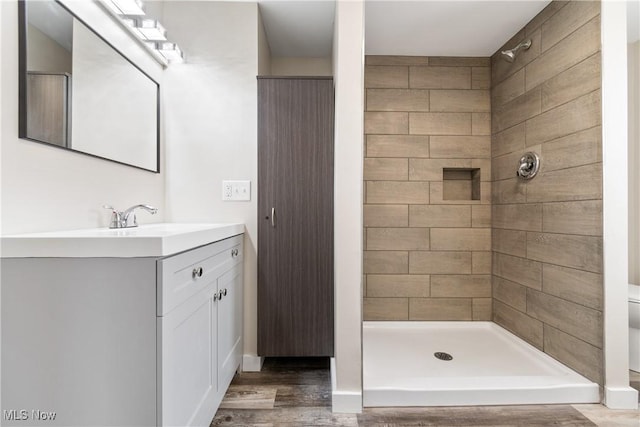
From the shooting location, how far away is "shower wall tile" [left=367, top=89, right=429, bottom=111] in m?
2.70

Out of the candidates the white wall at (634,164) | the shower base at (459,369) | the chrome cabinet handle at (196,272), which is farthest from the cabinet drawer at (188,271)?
the white wall at (634,164)

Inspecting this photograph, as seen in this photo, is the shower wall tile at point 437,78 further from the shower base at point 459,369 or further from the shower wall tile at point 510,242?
the shower base at point 459,369

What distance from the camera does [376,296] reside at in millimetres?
2725

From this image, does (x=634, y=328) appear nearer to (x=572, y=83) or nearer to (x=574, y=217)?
(x=574, y=217)

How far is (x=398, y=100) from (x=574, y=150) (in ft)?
4.33

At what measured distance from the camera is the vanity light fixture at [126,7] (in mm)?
1549

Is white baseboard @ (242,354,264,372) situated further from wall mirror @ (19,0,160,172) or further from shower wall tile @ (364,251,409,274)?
wall mirror @ (19,0,160,172)

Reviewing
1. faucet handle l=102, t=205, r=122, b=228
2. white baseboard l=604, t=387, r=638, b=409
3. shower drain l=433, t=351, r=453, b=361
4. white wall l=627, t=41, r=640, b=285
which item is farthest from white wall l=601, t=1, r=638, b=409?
faucet handle l=102, t=205, r=122, b=228

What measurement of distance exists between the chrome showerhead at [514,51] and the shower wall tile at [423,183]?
0.39 metres

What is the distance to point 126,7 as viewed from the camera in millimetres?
1593

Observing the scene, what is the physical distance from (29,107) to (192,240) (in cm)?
73

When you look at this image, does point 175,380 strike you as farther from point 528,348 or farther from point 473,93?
point 473,93

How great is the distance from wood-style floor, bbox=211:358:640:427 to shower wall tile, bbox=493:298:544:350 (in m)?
0.54

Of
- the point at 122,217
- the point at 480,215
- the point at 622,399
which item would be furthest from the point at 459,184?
the point at 122,217
